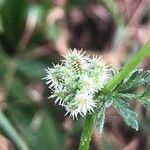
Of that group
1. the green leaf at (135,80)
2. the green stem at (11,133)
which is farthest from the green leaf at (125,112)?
the green stem at (11,133)

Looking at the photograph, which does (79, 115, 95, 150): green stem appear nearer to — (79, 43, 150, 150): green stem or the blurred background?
(79, 43, 150, 150): green stem

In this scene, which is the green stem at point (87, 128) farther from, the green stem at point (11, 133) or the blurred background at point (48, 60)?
the blurred background at point (48, 60)

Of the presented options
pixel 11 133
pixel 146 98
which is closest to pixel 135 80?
pixel 146 98

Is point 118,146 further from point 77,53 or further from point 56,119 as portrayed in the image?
point 77,53

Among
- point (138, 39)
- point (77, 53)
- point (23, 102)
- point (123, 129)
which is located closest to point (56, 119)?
point (23, 102)

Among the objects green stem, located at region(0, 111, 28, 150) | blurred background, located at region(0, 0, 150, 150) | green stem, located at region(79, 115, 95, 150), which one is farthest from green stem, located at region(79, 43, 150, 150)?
blurred background, located at region(0, 0, 150, 150)
